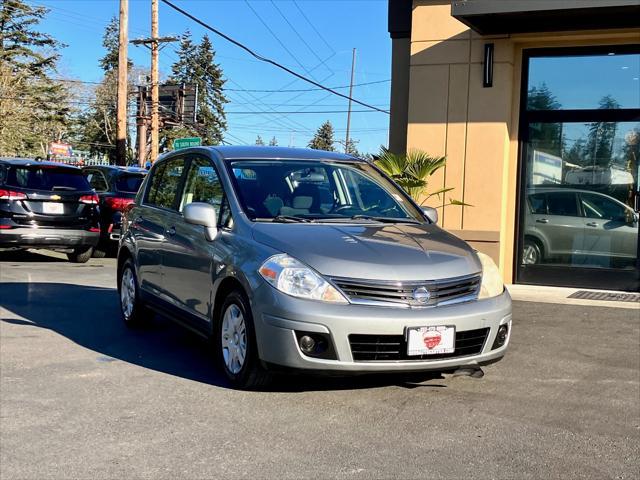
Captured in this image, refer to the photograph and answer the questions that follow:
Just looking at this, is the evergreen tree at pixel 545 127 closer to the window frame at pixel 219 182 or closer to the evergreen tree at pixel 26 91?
the window frame at pixel 219 182

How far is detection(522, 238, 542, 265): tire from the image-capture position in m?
10.8

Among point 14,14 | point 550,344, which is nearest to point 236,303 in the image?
point 550,344

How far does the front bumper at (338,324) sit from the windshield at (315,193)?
98cm

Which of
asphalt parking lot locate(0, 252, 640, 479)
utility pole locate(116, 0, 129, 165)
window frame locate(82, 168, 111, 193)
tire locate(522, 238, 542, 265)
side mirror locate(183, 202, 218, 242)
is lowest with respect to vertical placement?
asphalt parking lot locate(0, 252, 640, 479)

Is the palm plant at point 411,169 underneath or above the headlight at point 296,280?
above

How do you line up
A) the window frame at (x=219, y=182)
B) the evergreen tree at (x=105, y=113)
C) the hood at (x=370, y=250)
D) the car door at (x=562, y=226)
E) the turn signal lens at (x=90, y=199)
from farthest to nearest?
the evergreen tree at (x=105, y=113) → the turn signal lens at (x=90, y=199) → the car door at (x=562, y=226) → the window frame at (x=219, y=182) → the hood at (x=370, y=250)

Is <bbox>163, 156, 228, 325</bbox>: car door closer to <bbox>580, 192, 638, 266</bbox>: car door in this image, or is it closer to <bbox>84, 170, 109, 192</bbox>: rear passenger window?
<bbox>580, 192, 638, 266</bbox>: car door

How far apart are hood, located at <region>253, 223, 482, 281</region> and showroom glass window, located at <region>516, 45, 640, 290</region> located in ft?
19.3

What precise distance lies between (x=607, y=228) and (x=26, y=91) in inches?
1620

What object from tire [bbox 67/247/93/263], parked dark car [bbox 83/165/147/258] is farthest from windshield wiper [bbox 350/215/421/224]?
parked dark car [bbox 83/165/147/258]

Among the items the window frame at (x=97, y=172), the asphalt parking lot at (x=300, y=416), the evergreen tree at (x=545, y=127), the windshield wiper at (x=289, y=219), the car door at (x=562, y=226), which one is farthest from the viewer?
the window frame at (x=97, y=172)

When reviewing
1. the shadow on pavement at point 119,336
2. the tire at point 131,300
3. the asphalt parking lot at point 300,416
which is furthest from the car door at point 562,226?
the tire at point 131,300

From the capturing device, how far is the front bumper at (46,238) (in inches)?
452

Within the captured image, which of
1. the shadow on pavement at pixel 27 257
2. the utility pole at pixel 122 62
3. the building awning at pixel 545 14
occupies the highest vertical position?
the utility pole at pixel 122 62
